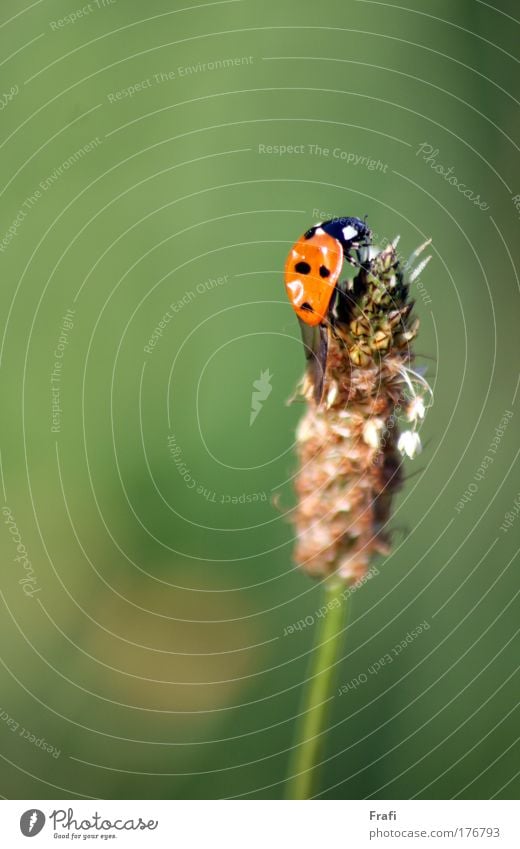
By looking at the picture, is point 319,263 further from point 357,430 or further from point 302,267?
point 357,430

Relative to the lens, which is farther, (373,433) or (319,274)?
(319,274)

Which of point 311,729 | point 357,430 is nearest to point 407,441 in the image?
point 357,430

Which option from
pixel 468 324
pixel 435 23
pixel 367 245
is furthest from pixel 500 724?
pixel 435 23

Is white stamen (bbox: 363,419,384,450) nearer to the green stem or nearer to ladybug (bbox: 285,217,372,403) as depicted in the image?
ladybug (bbox: 285,217,372,403)

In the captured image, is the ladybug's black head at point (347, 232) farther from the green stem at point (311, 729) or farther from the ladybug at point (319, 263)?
the green stem at point (311, 729)

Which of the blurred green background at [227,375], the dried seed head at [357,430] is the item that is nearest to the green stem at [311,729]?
the blurred green background at [227,375]

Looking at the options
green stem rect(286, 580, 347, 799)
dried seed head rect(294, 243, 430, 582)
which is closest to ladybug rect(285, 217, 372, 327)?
dried seed head rect(294, 243, 430, 582)
